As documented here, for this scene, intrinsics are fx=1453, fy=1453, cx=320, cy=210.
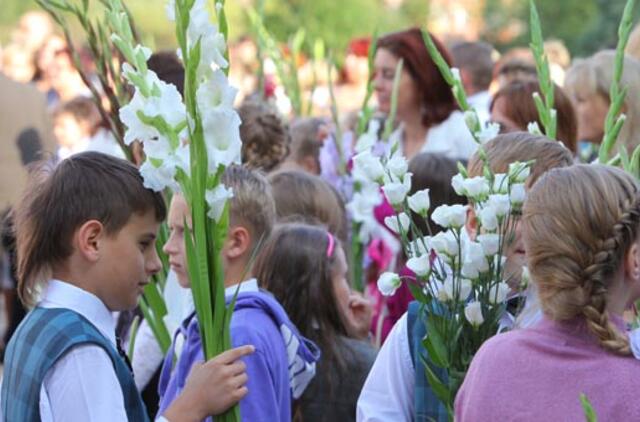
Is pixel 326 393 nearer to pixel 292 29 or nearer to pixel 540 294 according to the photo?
pixel 540 294

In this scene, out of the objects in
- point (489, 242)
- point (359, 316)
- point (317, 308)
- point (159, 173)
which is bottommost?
point (359, 316)

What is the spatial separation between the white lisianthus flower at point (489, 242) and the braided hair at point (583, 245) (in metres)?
0.18

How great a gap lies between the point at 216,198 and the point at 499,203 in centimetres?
55

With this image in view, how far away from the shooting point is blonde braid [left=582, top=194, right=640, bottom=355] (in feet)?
7.82

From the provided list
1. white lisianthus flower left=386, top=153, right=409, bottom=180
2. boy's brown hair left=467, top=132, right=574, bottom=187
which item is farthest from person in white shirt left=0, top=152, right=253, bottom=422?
boy's brown hair left=467, top=132, right=574, bottom=187

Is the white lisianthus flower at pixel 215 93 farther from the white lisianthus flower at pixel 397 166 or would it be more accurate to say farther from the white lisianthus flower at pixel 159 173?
the white lisianthus flower at pixel 397 166

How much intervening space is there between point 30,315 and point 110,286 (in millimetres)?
164

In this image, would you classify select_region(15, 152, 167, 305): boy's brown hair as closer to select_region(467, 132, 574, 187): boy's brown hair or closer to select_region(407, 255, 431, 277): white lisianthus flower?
select_region(407, 255, 431, 277): white lisianthus flower

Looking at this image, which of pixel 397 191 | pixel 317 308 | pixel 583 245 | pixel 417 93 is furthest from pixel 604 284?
pixel 417 93

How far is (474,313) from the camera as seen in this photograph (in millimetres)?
2705

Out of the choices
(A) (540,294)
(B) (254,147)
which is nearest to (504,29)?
(B) (254,147)

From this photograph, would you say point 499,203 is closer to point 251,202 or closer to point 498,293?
point 498,293

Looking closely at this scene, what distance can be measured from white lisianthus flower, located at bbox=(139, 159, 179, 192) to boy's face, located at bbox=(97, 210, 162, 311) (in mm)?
434

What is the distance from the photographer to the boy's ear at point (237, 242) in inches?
132
